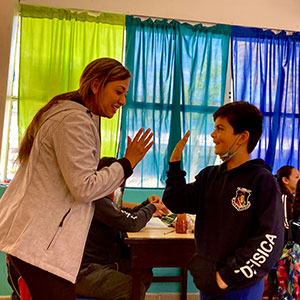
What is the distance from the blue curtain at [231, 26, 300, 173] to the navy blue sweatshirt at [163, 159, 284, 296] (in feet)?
7.22

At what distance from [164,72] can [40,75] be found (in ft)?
4.13

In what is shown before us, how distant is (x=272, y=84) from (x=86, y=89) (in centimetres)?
277

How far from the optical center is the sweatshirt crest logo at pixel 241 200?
1.27 meters

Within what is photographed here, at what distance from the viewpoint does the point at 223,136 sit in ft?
4.56

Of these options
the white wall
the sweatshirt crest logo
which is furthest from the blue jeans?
the white wall

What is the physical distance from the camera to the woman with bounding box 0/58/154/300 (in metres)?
1.06

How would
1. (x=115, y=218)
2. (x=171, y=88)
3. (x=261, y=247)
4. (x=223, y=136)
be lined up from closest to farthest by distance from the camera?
(x=261, y=247) → (x=223, y=136) → (x=115, y=218) → (x=171, y=88)

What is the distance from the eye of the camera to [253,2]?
3637mm

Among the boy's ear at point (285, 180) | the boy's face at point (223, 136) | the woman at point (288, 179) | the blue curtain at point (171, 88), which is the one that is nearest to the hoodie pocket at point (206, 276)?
the boy's face at point (223, 136)

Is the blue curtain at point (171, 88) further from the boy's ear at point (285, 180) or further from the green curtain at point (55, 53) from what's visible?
the boy's ear at point (285, 180)

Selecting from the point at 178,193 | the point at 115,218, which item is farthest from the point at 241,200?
the point at 115,218

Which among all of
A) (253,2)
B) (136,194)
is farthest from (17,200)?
(253,2)

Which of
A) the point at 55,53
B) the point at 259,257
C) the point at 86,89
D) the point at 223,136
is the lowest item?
the point at 259,257

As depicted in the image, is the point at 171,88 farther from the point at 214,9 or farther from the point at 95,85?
the point at 95,85
